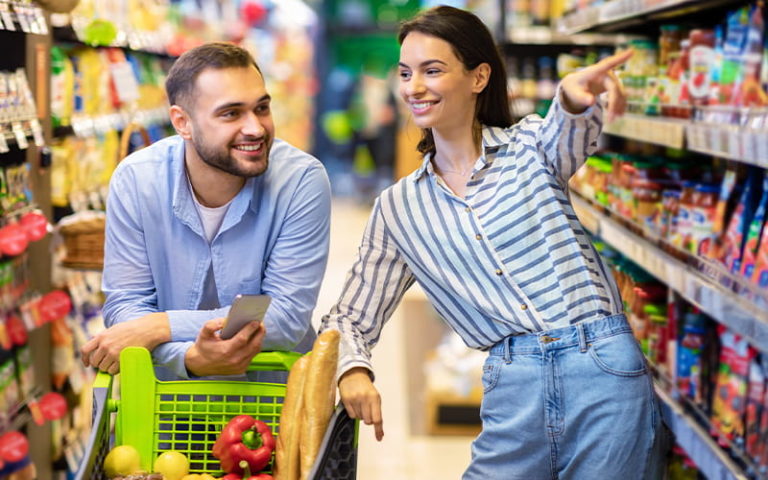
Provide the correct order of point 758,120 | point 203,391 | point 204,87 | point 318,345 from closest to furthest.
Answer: point 318,345
point 203,391
point 204,87
point 758,120

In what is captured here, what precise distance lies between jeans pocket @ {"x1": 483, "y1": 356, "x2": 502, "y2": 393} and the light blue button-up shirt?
463 mm

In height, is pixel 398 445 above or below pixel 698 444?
below

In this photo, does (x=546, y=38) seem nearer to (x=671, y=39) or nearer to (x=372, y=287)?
(x=671, y=39)

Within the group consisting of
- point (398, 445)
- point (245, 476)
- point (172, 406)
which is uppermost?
point (172, 406)

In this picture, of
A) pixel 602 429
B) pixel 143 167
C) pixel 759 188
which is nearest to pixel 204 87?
pixel 143 167

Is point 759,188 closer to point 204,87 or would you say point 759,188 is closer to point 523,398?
point 523,398

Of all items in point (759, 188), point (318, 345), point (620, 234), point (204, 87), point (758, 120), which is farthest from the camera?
point (620, 234)

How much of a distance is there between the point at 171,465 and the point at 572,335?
0.86 m

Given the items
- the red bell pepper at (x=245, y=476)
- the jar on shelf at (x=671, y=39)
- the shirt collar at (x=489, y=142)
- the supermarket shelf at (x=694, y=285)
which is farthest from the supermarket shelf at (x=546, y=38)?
the red bell pepper at (x=245, y=476)

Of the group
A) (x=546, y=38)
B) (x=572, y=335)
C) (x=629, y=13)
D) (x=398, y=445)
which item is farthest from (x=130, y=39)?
(x=572, y=335)

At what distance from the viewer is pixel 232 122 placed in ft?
8.05

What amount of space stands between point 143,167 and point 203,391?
615 millimetres

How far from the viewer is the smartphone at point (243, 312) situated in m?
2.08

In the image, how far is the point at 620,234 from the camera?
12.6 feet
